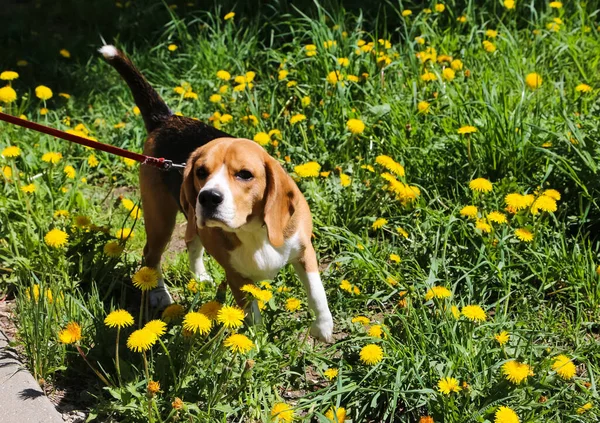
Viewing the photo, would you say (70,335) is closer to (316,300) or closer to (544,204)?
(316,300)

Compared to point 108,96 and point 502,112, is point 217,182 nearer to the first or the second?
point 502,112

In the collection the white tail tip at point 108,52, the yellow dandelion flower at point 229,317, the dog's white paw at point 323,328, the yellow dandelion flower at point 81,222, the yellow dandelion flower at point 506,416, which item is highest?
the white tail tip at point 108,52

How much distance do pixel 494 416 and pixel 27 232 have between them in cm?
248

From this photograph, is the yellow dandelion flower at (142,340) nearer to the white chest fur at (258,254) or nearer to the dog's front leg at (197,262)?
the white chest fur at (258,254)

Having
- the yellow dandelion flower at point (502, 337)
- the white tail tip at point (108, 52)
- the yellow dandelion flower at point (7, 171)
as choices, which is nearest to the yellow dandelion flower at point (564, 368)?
the yellow dandelion flower at point (502, 337)

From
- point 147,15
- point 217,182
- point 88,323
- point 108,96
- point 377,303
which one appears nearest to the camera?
point 217,182

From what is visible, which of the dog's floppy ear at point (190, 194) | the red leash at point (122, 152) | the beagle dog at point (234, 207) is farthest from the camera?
the red leash at point (122, 152)

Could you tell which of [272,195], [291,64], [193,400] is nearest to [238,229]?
[272,195]

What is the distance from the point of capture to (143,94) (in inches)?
161

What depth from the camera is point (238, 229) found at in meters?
3.32

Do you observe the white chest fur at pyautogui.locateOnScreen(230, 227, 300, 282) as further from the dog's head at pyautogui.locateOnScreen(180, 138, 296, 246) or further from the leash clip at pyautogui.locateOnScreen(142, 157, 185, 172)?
the leash clip at pyautogui.locateOnScreen(142, 157, 185, 172)

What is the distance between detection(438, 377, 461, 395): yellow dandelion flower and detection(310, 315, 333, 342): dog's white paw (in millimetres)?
787

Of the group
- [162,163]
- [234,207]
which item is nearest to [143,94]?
[162,163]

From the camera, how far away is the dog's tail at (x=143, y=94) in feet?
13.2
